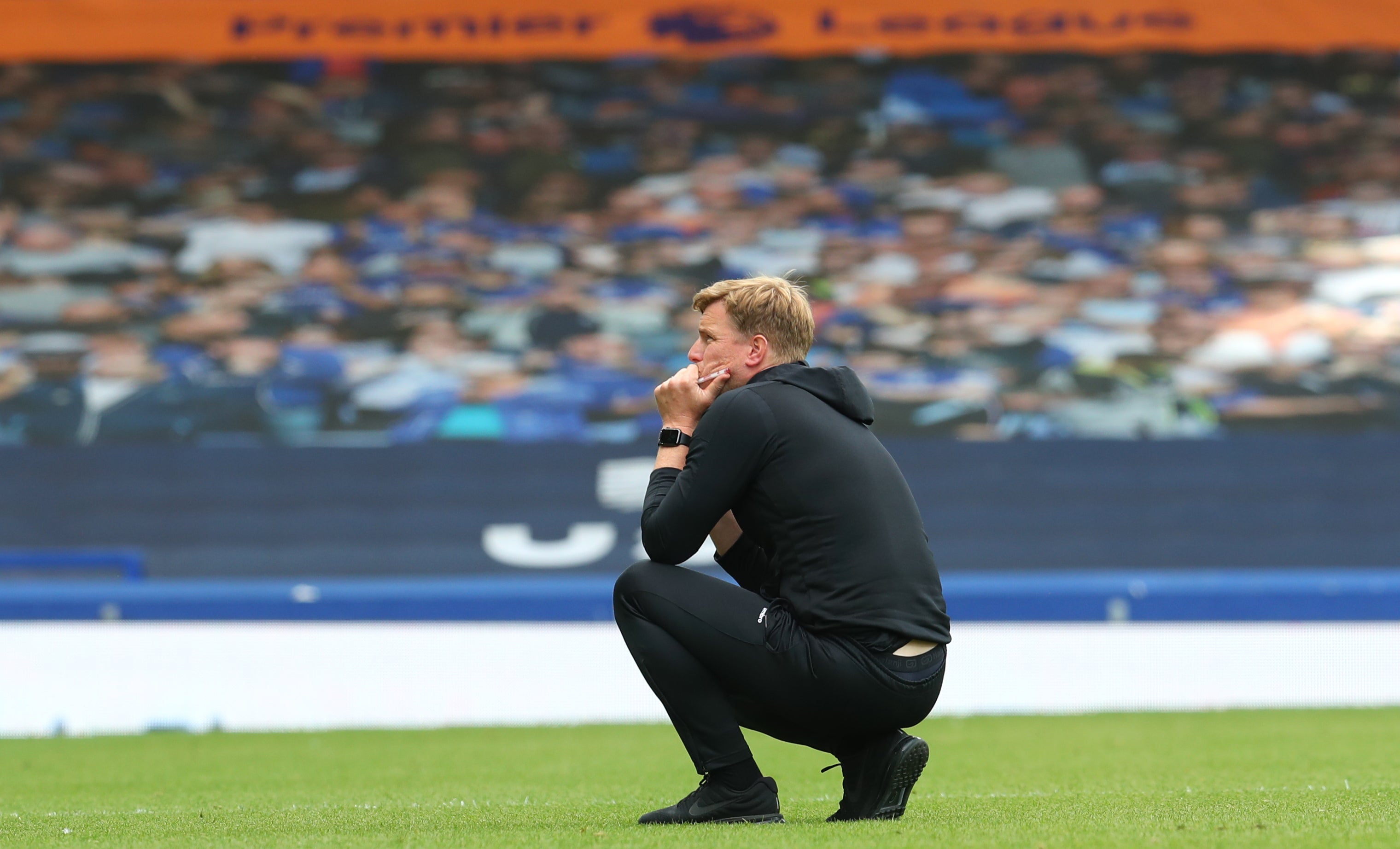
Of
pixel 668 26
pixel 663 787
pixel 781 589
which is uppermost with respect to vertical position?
pixel 668 26

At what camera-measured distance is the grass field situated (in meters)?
2.54

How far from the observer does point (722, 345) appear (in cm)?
274

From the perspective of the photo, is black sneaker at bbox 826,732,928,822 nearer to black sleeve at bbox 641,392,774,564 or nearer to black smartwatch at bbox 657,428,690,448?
black sleeve at bbox 641,392,774,564

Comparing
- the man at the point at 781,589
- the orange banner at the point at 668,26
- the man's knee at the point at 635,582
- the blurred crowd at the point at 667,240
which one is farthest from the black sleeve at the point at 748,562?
the orange banner at the point at 668,26

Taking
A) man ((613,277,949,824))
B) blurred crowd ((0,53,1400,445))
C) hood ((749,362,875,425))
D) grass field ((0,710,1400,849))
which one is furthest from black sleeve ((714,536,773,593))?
blurred crowd ((0,53,1400,445))

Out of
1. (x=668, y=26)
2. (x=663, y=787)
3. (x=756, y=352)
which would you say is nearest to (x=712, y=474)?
(x=756, y=352)

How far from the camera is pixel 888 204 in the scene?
10.1 metres

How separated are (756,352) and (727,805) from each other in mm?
806

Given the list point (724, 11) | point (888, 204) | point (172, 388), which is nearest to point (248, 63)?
point (172, 388)

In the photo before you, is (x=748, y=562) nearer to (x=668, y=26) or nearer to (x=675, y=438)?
(x=675, y=438)

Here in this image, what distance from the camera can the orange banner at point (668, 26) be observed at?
9.34 metres

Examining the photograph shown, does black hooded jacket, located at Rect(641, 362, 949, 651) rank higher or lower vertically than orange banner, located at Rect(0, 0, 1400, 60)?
lower

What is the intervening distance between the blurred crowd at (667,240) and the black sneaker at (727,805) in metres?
6.30

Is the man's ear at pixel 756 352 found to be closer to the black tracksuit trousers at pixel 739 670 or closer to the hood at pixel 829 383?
the hood at pixel 829 383
